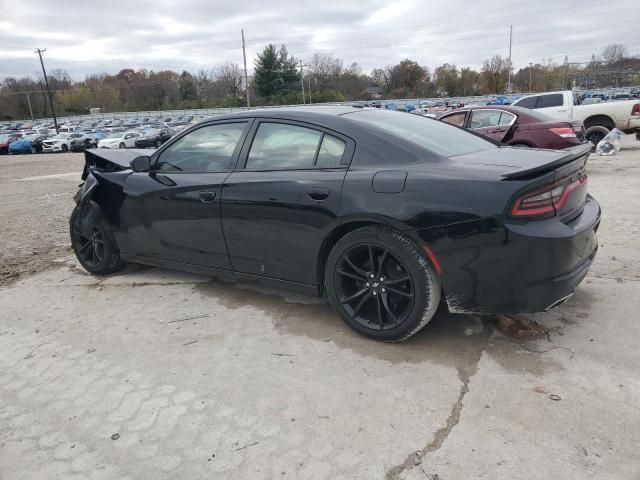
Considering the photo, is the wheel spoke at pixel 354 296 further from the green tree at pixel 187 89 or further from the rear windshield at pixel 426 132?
the green tree at pixel 187 89

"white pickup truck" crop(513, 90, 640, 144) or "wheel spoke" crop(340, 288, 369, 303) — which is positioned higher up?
"white pickup truck" crop(513, 90, 640, 144)

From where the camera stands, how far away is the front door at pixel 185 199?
3.86m

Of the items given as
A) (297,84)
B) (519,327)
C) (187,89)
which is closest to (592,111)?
(519,327)

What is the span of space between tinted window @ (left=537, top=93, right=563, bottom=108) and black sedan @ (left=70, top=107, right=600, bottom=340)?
10.7m

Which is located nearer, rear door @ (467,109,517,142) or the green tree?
rear door @ (467,109,517,142)

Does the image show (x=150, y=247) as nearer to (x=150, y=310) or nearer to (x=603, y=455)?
(x=150, y=310)

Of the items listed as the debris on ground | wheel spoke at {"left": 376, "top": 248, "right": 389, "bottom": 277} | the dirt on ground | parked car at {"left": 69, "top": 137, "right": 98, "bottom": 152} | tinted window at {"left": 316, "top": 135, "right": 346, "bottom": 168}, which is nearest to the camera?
wheel spoke at {"left": 376, "top": 248, "right": 389, "bottom": 277}

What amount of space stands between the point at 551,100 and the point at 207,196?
39.8ft

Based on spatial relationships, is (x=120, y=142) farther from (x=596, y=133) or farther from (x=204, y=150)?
(x=204, y=150)

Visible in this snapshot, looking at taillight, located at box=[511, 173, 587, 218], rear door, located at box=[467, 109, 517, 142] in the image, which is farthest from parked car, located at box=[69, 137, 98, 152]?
taillight, located at box=[511, 173, 587, 218]

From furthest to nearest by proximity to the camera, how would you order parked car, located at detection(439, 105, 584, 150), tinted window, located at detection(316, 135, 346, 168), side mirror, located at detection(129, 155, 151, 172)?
parked car, located at detection(439, 105, 584, 150), side mirror, located at detection(129, 155, 151, 172), tinted window, located at detection(316, 135, 346, 168)

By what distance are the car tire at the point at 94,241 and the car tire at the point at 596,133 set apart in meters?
13.4

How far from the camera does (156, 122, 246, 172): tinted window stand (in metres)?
3.88

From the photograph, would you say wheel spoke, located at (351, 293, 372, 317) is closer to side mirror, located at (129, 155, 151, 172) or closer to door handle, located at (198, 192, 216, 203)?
door handle, located at (198, 192, 216, 203)
